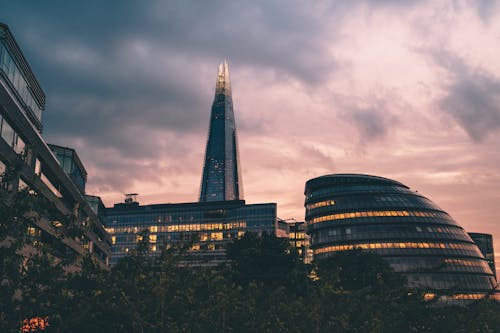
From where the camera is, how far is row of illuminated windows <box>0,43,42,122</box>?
169 feet

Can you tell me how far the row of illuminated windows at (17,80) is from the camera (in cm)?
5142

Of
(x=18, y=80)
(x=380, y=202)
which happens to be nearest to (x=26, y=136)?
(x=18, y=80)

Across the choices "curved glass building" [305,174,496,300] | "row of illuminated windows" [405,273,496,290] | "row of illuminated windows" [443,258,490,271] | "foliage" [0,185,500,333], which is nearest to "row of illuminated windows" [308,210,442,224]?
"curved glass building" [305,174,496,300]

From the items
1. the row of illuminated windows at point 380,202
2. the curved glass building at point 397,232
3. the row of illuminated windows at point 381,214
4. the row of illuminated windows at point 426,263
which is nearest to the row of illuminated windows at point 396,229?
the curved glass building at point 397,232

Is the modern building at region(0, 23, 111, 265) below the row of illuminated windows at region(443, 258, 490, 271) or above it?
above

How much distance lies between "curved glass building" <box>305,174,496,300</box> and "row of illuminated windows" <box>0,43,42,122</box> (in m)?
73.4

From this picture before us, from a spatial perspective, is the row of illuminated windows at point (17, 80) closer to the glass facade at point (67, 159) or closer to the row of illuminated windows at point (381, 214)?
the glass facade at point (67, 159)

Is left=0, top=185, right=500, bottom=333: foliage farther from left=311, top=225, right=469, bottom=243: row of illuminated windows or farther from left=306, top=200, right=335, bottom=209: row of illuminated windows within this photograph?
left=306, top=200, right=335, bottom=209: row of illuminated windows

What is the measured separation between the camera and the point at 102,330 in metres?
17.8

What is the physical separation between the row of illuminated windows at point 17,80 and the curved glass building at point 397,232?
73399mm

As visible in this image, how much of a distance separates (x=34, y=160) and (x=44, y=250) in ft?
137

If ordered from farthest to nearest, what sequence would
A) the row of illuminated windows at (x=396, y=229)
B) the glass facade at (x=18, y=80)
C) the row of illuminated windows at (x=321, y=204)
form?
1. the row of illuminated windows at (x=321, y=204)
2. the row of illuminated windows at (x=396, y=229)
3. the glass facade at (x=18, y=80)

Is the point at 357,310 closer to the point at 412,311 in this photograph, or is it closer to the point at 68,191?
the point at 412,311

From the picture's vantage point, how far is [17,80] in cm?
5756
